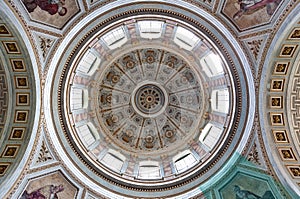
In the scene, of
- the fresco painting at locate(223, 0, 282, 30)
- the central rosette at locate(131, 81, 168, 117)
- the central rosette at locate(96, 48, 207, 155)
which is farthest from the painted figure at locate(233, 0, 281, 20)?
the central rosette at locate(131, 81, 168, 117)

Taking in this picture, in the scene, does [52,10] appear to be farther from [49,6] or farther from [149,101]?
[149,101]

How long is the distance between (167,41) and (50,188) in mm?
9994

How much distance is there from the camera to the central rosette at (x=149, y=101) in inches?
849

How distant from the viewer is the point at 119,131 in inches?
883

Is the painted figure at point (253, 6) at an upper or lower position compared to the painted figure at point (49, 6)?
lower

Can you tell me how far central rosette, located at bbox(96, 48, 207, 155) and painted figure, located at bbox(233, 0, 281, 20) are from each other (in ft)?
20.6

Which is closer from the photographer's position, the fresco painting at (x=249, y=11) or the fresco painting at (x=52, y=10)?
the fresco painting at (x=249, y=11)

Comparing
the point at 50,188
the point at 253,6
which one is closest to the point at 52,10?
the point at 50,188

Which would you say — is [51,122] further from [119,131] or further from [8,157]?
[119,131]

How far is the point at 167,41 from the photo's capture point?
20.2 m

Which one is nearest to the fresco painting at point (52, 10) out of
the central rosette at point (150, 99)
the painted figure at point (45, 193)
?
the painted figure at point (45, 193)

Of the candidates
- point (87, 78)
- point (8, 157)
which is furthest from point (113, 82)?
point (8, 157)

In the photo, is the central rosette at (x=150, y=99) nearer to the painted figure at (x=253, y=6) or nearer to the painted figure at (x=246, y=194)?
the painted figure at (x=246, y=194)

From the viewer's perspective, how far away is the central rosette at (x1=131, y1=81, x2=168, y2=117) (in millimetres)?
23125
